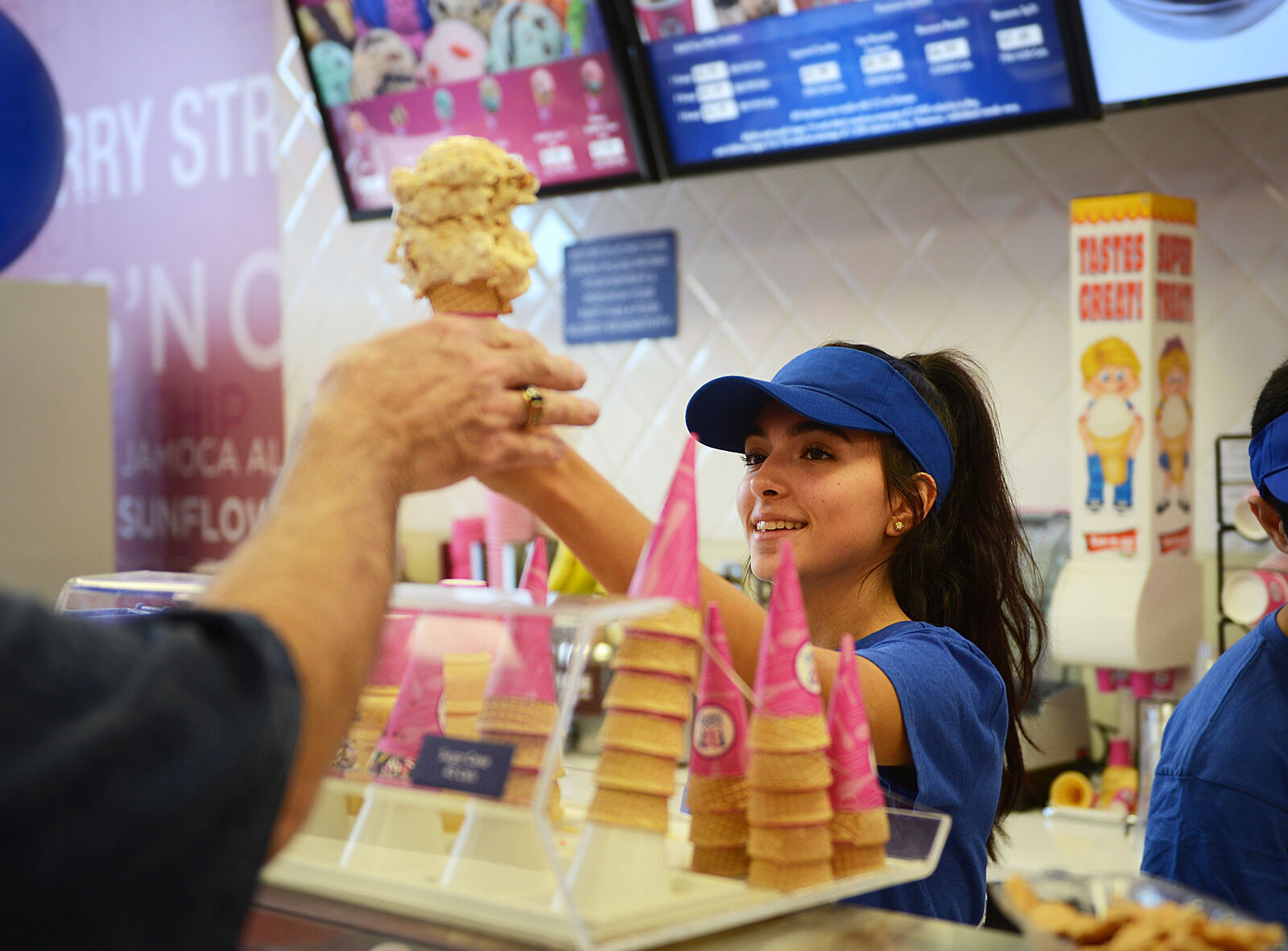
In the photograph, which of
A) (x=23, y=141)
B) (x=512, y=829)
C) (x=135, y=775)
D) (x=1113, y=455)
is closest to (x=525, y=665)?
(x=512, y=829)

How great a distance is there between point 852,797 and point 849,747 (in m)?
0.03

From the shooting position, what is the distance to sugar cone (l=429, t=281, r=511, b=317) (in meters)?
0.95

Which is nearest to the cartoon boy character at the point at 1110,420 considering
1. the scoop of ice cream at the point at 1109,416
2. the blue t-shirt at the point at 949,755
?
the scoop of ice cream at the point at 1109,416

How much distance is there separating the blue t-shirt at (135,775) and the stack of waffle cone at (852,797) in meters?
0.41

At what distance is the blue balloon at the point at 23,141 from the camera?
9.38 feet

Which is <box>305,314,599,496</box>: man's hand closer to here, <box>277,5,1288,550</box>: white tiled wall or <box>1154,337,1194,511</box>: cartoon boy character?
<box>1154,337,1194,511</box>: cartoon boy character

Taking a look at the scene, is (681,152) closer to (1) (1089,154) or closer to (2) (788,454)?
(1) (1089,154)

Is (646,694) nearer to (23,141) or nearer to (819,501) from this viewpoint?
(819,501)

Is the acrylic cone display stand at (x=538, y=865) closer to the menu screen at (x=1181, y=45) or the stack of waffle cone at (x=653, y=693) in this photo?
the stack of waffle cone at (x=653, y=693)

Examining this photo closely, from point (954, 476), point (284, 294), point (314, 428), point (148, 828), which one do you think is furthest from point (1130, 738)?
point (284, 294)

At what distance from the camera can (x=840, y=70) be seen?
8.39 ft

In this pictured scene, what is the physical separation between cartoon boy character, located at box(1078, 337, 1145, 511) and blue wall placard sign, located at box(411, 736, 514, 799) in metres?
1.61

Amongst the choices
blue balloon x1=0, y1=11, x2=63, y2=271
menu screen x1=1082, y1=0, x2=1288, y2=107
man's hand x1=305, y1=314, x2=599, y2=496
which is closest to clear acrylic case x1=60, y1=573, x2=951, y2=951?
man's hand x1=305, y1=314, x2=599, y2=496

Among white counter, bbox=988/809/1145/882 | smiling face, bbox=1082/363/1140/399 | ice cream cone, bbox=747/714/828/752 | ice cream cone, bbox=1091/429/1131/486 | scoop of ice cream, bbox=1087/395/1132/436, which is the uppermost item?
smiling face, bbox=1082/363/1140/399
